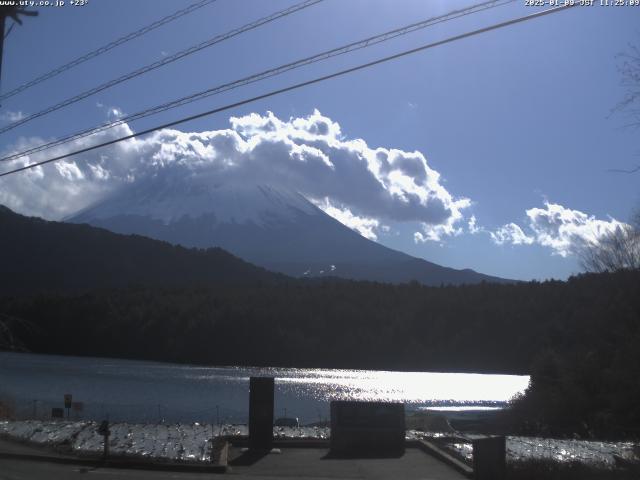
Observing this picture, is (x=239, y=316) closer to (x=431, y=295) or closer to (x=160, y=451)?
(x=431, y=295)

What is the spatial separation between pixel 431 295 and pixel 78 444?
106m

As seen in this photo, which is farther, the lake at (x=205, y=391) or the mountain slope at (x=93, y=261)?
the mountain slope at (x=93, y=261)

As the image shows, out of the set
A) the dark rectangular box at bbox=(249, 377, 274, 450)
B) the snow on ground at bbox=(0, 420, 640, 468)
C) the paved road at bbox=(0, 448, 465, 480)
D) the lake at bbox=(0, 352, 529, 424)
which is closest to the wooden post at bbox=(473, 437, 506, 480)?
the paved road at bbox=(0, 448, 465, 480)

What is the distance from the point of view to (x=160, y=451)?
1894 cm

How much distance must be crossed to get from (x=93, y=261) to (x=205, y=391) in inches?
3830

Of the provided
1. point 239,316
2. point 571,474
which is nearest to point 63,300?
point 239,316

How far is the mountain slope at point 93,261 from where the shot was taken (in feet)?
474

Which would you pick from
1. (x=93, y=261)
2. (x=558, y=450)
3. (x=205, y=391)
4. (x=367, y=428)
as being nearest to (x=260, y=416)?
(x=367, y=428)

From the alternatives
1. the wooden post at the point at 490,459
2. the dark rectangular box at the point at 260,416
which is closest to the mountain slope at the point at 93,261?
the dark rectangular box at the point at 260,416

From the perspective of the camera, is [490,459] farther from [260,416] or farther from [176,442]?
[176,442]

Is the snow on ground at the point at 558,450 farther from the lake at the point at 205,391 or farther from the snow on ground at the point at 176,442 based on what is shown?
the lake at the point at 205,391

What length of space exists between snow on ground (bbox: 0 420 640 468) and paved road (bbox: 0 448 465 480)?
3.57ft

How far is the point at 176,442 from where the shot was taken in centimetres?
2038

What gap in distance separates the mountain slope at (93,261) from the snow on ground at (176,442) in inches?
4752
